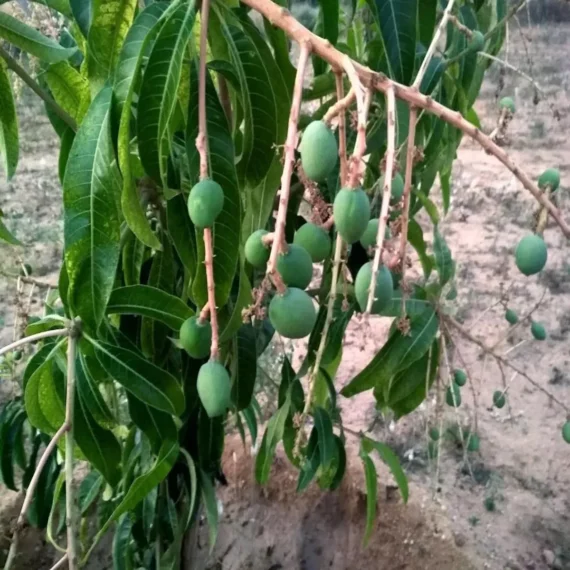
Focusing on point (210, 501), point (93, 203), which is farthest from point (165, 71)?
point (210, 501)

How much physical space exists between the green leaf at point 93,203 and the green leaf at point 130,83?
0.05 feet

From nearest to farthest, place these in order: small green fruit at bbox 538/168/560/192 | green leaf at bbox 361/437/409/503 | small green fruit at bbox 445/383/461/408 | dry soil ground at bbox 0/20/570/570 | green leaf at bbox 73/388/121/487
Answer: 1. small green fruit at bbox 538/168/560/192
2. green leaf at bbox 73/388/121/487
3. small green fruit at bbox 445/383/461/408
4. green leaf at bbox 361/437/409/503
5. dry soil ground at bbox 0/20/570/570

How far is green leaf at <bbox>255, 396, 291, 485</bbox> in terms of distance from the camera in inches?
40.5

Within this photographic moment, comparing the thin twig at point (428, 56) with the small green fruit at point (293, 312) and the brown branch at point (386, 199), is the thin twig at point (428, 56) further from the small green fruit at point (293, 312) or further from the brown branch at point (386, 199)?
the small green fruit at point (293, 312)

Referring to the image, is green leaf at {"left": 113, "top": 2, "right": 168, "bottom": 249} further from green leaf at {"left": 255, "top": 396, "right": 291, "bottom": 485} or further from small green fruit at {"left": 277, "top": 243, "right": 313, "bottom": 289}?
green leaf at {"left": 255, "top": 396, "right": 291, "bottom": 485}

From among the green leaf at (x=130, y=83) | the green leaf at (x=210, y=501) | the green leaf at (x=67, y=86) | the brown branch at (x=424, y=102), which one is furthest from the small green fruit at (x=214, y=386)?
the green leaf at (x=210, y=501)

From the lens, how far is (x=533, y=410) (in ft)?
7.34

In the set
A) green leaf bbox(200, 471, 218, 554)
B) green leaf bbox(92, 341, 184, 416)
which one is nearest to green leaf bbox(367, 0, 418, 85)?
green leaf bbox(92, 341, 184, 416)

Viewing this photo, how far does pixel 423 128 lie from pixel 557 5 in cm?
467

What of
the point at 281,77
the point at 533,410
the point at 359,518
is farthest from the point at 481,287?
the point at 281,77

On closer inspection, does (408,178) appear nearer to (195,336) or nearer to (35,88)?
(195,336)

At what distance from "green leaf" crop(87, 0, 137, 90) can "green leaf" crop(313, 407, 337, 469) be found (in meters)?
0.63

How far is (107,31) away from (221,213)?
23 cm

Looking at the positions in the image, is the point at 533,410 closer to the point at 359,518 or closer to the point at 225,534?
the point at 359,518
